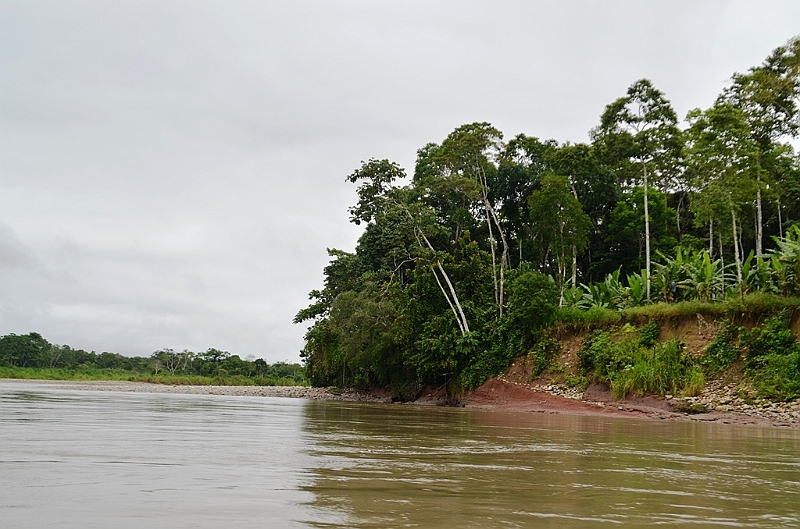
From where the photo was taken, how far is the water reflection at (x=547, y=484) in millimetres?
3176

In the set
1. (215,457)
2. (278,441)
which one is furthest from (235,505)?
(278,441)

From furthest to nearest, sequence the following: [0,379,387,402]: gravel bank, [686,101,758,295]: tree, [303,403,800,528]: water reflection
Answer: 1. [0,379,387,402]: gravel bank
2. [686,101,758,295]: tree
3. [303,403,800,528]: water reflection

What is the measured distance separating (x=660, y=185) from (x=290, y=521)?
45756 mm

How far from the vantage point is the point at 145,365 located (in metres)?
75.2

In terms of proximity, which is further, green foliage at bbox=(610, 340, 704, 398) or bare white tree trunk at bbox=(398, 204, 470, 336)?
bare white tree trunk at bbox=(398, 204, 470, 336)

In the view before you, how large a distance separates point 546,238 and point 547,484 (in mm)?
32495

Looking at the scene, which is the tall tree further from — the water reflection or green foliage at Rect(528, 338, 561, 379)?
the water reflection

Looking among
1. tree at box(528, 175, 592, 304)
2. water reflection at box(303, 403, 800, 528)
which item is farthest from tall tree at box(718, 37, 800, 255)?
water reflection at box(303, 403, 800, 528)

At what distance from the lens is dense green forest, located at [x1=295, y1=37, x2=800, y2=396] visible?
2188 cm

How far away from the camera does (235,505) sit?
126 inches

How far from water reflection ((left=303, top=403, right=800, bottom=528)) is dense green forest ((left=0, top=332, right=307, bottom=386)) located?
56.7 metres

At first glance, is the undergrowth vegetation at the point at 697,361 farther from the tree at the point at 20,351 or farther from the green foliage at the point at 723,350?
the tree at the point at 20,351

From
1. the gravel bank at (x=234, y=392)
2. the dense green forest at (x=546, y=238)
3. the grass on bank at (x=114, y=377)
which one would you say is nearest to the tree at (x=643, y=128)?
the dense green forest at (x=546, y=238)

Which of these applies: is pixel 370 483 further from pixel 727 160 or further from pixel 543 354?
pixel 543 354
